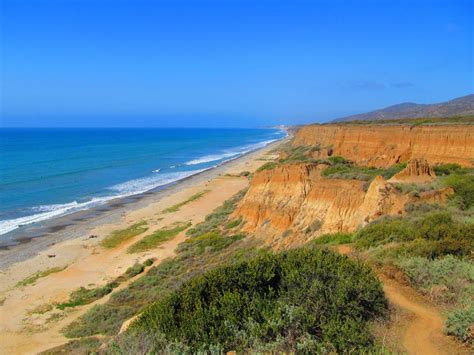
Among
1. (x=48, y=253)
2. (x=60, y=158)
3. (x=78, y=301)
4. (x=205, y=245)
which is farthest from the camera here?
(x=60, y=158)

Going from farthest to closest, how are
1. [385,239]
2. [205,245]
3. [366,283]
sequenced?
[205,245] → [385,239] → [366,283]

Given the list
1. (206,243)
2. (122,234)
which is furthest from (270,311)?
(122,234)

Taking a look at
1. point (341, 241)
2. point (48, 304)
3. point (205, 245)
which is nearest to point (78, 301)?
point (48, 304)

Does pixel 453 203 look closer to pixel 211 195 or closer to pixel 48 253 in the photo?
pixel 48 253

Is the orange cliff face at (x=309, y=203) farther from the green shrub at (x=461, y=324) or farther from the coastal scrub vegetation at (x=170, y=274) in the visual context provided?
the green shrub at (x=461, y=324)

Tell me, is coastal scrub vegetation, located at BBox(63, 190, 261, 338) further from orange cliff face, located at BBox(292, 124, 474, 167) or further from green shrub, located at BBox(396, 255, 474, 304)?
orange cliff face, located at BBox(292, 124, 474, 167)

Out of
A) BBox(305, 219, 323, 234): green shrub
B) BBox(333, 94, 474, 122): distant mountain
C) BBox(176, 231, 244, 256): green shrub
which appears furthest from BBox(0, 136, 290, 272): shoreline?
BBox(333, 94, 474, 122): distant mountain

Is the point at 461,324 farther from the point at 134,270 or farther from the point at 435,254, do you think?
the point at 134,270
